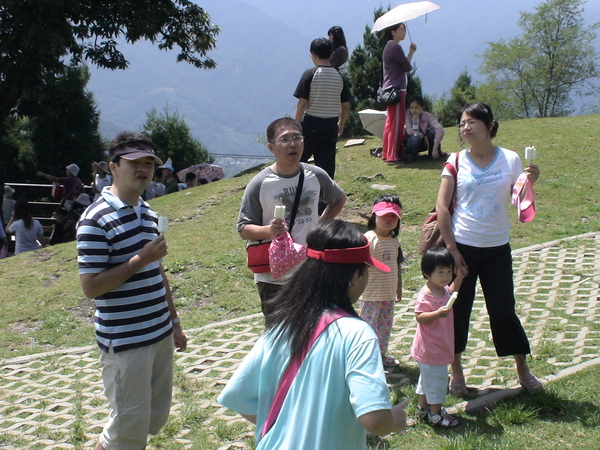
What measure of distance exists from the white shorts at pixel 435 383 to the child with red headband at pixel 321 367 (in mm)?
2021

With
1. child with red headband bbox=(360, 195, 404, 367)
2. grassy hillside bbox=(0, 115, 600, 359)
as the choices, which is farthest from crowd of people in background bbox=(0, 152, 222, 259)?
child with red headband bbox=(360, 195, 404, 367)

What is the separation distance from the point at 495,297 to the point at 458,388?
2.30 feet

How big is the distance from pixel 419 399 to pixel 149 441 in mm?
1782

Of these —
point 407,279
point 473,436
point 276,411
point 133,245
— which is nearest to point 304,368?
point 276,411

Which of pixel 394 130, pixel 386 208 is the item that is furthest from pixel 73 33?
pixel 386 208

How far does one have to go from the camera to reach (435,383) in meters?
4.14

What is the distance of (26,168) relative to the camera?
28.3m

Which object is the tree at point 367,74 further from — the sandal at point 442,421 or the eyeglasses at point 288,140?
the sandal at point 442,421

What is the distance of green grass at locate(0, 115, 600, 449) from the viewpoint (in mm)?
4141

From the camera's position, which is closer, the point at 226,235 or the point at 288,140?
the point at 288,140

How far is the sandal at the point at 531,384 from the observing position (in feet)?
14.7

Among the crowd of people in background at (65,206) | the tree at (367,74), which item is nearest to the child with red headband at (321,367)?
the crowd of people in background at (65,206)

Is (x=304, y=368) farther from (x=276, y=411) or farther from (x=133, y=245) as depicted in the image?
(x=133, y=245)

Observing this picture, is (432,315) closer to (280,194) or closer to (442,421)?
(442,421)
